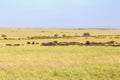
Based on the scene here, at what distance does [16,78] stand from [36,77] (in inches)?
42.1

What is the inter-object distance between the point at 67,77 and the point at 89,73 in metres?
1.53

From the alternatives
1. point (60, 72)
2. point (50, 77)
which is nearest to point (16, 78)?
point (50, 77)

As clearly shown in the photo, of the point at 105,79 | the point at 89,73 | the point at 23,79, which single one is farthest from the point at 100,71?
the point at 23,79

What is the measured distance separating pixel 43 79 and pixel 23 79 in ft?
3.35

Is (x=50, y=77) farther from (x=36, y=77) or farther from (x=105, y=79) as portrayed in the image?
(x=105, y=79)

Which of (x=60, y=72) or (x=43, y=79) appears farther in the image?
(x=60, y=72)

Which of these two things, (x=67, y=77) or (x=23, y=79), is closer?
(x=23, y=79)

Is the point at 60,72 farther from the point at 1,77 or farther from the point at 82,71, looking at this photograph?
the point at 1,77

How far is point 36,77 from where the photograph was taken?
1664 centimetres

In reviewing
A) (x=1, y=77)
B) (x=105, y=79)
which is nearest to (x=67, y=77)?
(x=105, y=79)

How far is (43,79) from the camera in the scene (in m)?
16.2

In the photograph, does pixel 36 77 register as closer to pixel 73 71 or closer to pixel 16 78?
pixel 16 78

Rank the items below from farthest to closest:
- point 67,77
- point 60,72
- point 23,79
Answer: point 60,72 < point 67,77 < point 23,79

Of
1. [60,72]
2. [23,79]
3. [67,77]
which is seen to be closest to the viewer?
[23,79]
